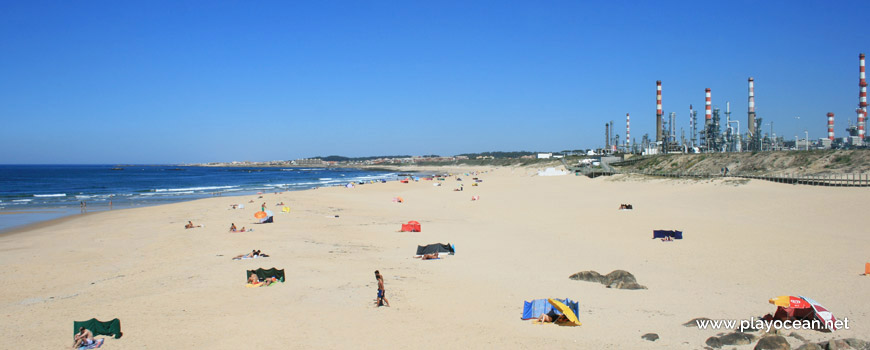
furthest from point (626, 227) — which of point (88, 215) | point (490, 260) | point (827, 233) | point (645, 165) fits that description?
point (645, 165)

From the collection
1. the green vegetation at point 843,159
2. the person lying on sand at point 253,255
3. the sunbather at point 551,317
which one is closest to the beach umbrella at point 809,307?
the sunbather at point 551,317

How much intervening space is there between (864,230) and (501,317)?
1810 cm

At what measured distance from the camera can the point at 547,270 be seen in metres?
16.1

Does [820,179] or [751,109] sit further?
[751,109]

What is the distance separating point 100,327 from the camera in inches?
396

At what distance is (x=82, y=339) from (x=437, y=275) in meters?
8.91

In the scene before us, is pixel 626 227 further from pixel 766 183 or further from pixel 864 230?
pixel 766 183

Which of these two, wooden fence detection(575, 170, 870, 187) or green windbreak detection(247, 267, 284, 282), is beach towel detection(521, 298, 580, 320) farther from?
wooden fence detection(575, 170, 870, 187)

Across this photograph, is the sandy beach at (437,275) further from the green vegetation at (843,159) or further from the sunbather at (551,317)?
the green vegetation at (843,159)

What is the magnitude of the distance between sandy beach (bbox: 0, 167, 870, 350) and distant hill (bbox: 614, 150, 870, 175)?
11180 mm

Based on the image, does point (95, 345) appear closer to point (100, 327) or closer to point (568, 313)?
point (100, 327)

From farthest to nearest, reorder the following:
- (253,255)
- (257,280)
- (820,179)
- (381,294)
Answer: (820,179), (253,255), (257,280), (381,294)

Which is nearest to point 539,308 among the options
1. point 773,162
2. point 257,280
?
point 257,280

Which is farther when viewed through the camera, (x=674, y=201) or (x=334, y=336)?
(x=674, y=201)
